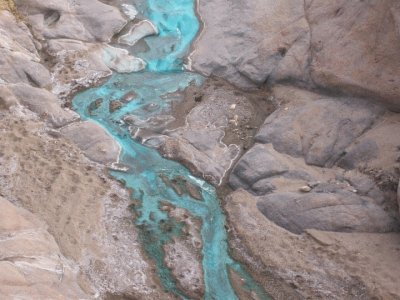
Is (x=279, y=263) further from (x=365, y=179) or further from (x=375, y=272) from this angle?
(x=365, y=179)

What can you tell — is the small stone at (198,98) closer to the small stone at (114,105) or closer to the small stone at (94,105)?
the small stone at (114,105)

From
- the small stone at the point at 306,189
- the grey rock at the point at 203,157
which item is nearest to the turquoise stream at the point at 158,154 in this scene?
the grey rock at the point at 203,157

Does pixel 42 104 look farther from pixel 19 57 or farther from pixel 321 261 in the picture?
pixel 321 261

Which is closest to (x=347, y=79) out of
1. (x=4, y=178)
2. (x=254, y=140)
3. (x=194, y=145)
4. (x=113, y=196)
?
(x=254, y=140)

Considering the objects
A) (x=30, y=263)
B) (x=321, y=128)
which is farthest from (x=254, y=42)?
(x=30, y=263)

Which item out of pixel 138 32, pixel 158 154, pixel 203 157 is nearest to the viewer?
pixel 203 157

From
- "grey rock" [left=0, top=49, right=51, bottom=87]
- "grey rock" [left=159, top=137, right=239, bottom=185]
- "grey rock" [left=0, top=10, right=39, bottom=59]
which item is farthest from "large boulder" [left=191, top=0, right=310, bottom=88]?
"grey rock" [left=0, top=10, right=39, bottom=59]
